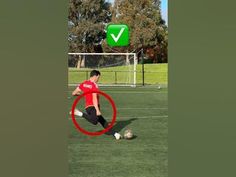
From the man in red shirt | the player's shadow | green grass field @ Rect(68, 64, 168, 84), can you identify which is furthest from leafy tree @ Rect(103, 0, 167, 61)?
the man in red shirt

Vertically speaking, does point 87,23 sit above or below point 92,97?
above

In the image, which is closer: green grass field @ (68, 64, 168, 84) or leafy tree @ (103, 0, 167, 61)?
green grass field @ (68, 64, 168, 84)

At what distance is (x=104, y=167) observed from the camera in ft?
23.2

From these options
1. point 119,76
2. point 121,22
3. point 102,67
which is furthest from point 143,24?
point 119,76

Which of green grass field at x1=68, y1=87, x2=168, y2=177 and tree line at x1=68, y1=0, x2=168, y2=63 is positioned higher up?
tree line at x1=68, y1=0, x2=168, y2=63

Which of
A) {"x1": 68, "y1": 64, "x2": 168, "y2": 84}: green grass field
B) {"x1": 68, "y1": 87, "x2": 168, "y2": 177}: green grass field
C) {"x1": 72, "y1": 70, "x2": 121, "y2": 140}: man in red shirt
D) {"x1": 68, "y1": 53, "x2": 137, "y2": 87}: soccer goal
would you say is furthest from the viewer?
{"x1": 68, "y1": 53, "x2": 137, "y2": 87}: soccer goal

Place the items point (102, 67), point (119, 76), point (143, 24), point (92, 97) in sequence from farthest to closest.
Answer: point (143, 24) → point (102, 67) → point (119, 76) → point (92, 97)

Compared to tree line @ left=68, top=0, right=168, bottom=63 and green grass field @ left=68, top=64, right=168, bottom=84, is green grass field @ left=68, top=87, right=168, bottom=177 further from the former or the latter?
tree line @ left=68, top=0, right=168, bottom=63

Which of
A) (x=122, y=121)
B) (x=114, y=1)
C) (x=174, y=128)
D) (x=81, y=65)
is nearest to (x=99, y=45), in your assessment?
(x=114, y=1)

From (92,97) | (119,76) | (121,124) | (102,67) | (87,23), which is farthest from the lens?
(87,23)

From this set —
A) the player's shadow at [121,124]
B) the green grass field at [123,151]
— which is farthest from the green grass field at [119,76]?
the green grass field at [123,151]

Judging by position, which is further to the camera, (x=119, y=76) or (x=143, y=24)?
(x=143, y=24)

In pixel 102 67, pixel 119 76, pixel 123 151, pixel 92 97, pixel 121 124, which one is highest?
pixel 92 97

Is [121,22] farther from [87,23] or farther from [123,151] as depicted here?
[123,151]
